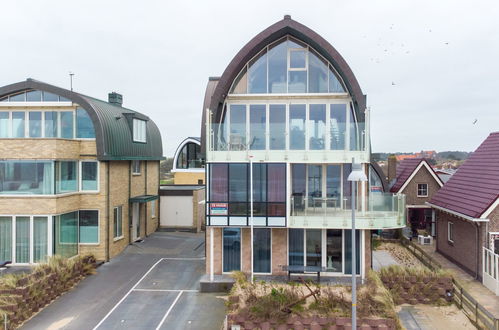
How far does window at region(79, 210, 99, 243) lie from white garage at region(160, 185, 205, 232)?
9.01 metres

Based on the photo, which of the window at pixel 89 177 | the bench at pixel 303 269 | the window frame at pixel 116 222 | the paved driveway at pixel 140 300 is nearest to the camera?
the paved driveway at pixel 140 300

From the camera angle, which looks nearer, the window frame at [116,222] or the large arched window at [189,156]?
the window frame at [116,222]

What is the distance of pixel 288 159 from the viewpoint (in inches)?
645

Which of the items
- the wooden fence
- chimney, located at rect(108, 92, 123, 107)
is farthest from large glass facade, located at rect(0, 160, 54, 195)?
the wooden fence

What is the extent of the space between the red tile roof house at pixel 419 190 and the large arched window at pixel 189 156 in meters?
20.8

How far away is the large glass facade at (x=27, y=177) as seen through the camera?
1838 centimetres

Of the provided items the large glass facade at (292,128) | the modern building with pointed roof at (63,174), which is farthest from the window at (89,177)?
the large glass facade at (292,128)

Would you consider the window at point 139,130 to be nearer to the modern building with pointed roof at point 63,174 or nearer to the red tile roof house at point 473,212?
the modern building with pointed roof at point 63,174

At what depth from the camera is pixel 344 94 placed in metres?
17.4

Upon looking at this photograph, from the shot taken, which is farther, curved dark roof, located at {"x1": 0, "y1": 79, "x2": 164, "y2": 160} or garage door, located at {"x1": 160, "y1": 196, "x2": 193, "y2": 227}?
garage door, located at {"x1": 160, "y1": 196, "x2": 193, "y2": 227}

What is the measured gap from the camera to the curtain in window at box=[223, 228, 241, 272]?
57.2 ft

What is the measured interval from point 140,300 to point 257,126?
854cm

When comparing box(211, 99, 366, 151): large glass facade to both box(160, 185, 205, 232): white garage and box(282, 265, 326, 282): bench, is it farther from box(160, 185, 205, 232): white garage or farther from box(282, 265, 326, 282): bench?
box(160, 185, 205, 232): white garage

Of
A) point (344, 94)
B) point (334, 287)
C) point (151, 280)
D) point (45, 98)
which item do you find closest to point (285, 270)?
point (334, 287)
